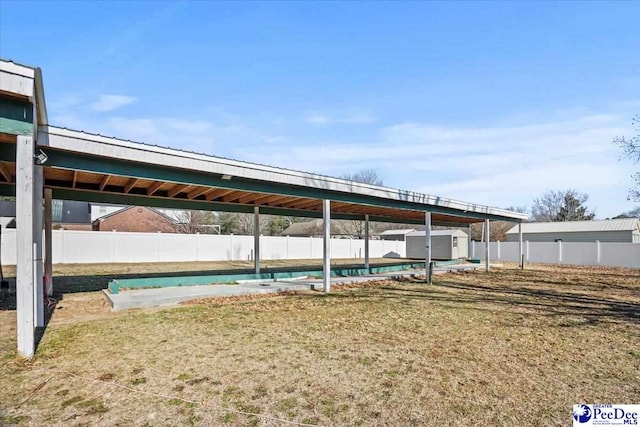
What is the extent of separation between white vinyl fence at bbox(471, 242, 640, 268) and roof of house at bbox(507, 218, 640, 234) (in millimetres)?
6065

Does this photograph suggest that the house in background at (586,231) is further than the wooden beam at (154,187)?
Yes

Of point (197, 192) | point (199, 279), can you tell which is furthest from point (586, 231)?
point (197, 192)

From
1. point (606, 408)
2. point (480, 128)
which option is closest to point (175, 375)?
point (606, 408)

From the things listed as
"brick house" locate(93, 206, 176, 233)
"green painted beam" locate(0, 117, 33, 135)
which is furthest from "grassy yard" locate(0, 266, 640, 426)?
"brick house" locate(93, 206, 176, 233)

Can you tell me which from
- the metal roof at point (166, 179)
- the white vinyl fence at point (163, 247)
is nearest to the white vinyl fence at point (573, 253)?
the white vinyl fence at point (163, 247)

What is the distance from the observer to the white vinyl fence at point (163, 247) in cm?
2097

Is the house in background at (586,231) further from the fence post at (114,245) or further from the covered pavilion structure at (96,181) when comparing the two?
the fence post at (114,245)

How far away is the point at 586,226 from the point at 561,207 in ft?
72.3

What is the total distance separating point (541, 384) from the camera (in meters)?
4.00

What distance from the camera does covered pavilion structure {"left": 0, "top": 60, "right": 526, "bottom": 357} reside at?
4777mm

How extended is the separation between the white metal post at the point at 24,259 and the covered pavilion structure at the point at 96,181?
10 millimetres

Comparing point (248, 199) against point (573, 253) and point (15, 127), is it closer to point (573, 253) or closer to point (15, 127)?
point (15, 127)

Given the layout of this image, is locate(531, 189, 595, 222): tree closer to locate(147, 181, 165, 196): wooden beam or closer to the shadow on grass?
the shadow on grass

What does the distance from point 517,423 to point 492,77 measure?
10060 millimetres
